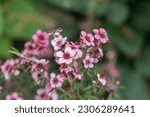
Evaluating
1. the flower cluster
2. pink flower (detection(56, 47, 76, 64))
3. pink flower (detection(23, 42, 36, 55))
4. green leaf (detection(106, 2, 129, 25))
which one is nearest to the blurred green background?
green leaf (detection(106, 2, 129, 25))

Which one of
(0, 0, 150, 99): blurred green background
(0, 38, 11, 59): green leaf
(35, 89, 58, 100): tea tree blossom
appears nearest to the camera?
(35, 89, 58, 100): tea tree blossom

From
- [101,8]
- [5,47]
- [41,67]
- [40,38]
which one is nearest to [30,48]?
[40,38]

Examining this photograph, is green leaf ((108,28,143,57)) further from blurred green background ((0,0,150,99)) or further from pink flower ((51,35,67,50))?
pink flower ((51,35,67,50))

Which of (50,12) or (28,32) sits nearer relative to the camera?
(28,32)

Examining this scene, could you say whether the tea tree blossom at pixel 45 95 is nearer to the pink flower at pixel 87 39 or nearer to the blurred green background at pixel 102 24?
the pink flower at pixel 87 39

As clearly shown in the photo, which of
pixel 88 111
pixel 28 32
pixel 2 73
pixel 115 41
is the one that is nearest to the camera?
pixel 88 111

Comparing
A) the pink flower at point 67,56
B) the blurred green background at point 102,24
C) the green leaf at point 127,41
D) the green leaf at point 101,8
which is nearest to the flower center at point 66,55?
the pink flower at point 67,56

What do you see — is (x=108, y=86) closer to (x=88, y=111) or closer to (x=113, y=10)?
(x=88, y=111)

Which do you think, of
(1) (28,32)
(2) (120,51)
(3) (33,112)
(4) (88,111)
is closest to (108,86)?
(4) (88,111)
